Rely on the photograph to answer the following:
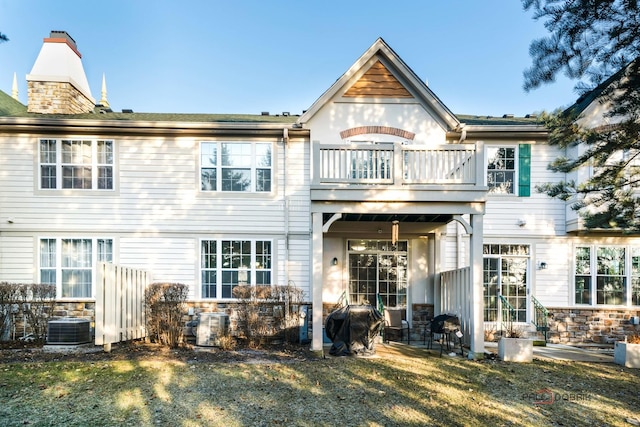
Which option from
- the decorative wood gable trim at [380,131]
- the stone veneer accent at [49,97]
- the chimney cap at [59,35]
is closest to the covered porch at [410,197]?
the decorative wood gable trim at [380,131]

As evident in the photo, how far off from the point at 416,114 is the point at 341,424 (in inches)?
327

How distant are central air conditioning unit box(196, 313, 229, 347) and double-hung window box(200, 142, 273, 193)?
3443mm

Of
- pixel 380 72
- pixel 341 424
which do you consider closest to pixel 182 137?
pixel 380 72

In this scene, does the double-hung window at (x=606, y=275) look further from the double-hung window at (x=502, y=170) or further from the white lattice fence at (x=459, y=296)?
the white lattice fence at (x=459, y=296)

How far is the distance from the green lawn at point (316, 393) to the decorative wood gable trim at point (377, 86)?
22.1 ft

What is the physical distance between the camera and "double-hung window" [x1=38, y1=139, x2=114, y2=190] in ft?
36.7

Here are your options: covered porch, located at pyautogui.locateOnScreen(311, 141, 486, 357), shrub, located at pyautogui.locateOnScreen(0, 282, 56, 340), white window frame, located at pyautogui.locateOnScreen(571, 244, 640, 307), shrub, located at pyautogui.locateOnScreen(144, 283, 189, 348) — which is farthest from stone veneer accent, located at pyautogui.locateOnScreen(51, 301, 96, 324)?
white window frame, located at pyautogui.locateOnScreen(571, 244, 640, 307)

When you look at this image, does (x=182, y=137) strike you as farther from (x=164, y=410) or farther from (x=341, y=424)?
(x=341, y=424)

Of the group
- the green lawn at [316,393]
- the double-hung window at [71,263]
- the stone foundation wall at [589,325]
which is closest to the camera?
the green lawn at [316,393]

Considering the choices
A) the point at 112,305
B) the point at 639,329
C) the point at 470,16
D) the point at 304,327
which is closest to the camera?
the point at 112,305

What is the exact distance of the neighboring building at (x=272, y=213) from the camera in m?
11.1

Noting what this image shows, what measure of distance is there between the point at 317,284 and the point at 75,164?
729cm

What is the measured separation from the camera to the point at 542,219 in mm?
11531

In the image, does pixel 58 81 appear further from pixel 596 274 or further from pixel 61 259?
pixel 596 274
